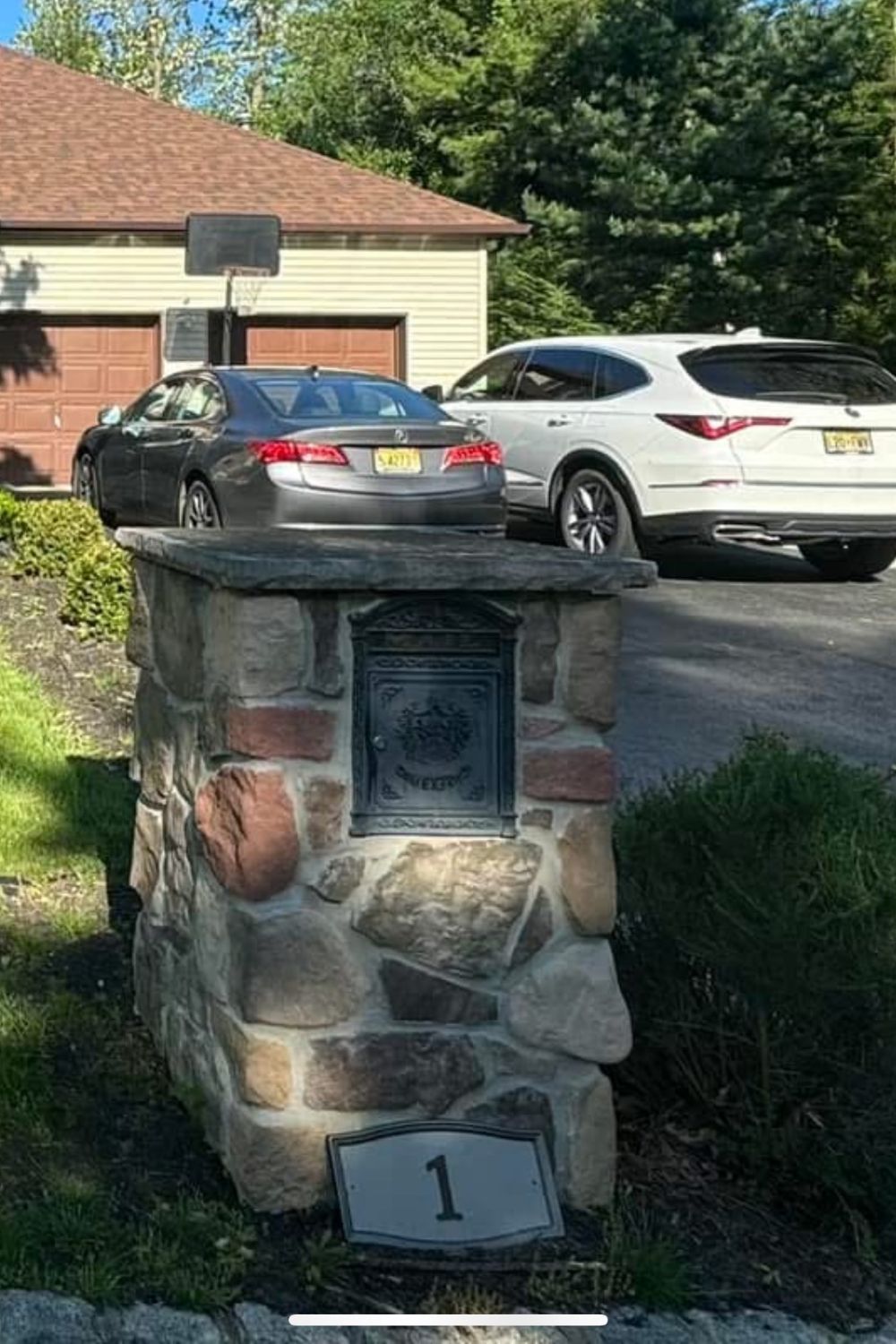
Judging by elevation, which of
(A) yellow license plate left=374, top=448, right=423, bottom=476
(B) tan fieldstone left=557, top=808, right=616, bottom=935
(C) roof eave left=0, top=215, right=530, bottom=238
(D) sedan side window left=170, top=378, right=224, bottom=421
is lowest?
(B) tan fieldstone left=557, top=808, right=616, bottom=935

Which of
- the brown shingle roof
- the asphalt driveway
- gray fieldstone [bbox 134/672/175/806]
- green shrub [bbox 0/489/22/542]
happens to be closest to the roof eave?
the brown shingle roof

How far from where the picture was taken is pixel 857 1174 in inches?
142

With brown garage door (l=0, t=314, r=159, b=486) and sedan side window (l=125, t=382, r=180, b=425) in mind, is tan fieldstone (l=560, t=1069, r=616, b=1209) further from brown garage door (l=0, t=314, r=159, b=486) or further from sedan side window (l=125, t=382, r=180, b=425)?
brown garage door (l=0, t=314, r=159, b=486)

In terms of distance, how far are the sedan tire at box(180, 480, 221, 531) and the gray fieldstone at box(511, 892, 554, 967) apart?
785cm

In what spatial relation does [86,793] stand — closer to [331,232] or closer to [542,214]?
[331,232]

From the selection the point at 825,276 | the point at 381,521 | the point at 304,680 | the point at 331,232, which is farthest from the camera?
the point at 825,276

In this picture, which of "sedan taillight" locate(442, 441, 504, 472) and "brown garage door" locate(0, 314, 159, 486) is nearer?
"sedan taillight" locate(442, 441, 504, 472)

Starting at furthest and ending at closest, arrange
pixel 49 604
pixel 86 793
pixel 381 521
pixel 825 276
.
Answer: pixel 825 276
pixel 381 521
pixel 49 604
pixel 86 793

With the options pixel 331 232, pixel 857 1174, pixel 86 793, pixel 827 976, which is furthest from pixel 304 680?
pixel 331 232

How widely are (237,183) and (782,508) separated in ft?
38.0

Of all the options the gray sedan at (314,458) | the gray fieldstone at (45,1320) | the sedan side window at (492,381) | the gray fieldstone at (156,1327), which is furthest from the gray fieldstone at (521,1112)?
the sedan side window at (492,381)

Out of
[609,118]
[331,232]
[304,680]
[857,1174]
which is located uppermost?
[609,118]

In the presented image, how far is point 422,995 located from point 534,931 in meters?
0.25

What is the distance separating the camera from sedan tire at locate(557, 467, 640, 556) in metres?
12.0
